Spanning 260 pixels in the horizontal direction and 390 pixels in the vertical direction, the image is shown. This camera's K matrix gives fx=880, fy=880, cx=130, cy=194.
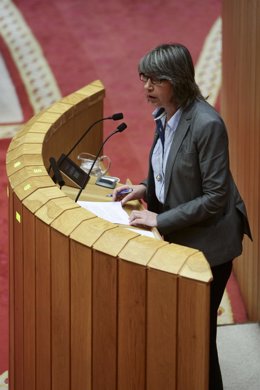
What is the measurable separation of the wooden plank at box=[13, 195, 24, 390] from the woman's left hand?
0.32 m

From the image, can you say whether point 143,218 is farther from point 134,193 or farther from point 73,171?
point 73,171

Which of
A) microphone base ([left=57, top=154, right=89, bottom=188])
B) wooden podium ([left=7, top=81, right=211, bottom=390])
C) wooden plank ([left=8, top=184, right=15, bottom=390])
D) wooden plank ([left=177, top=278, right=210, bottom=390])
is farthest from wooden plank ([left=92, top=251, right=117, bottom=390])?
microphone base ([left=57, top=154, right=89, bottom=188])

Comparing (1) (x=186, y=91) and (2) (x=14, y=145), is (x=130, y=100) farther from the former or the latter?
(1) (x=186, y=91)

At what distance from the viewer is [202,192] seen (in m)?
2.39

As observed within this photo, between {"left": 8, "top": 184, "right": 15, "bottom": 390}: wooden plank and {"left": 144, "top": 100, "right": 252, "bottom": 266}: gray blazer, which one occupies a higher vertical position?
{"left": 144, "top": 100, "right": 252, "bottom": 266}: gray blazer

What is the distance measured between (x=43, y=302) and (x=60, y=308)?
0.27 ft

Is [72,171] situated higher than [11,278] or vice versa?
[72,171]

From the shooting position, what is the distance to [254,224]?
11.0ft

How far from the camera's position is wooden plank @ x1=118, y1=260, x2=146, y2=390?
1.92m

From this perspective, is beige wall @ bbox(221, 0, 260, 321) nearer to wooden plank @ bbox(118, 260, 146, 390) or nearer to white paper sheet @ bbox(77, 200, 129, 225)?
white paper sheet @ bbox(77, 200, 129, 225)

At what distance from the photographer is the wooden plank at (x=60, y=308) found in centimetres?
207

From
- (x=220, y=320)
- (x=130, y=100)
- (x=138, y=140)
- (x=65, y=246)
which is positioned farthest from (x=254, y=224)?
(x=130, y=100)

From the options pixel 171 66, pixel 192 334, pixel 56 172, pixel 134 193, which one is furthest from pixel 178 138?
pixel 192 334

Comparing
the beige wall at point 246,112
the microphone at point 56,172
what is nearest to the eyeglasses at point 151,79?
the microphone at point 56,172
